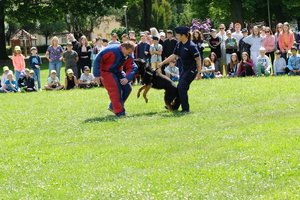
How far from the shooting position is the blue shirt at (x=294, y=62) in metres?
22.0

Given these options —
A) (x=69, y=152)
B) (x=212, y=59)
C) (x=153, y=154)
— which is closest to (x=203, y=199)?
(x=153, y=154)

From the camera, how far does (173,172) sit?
877 cm

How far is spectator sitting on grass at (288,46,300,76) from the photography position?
22.0 meters

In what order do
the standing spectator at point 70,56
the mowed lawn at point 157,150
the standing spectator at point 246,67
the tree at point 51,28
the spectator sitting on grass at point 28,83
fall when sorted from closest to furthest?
the mowed lawn at point 157,150 < the standing spectator at point 246,67 < the spectator sitting on grass at point 28,83 < the standing spectator at point 70,56 < the tree at point 51,28

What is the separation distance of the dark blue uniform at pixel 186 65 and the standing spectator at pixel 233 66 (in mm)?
8621

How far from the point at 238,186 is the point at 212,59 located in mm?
16240

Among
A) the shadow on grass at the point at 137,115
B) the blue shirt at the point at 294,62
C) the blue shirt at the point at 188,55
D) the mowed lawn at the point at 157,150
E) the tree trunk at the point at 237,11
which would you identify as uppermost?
the tree trunk at the point at 237,11

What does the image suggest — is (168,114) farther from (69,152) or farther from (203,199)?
(203,199)

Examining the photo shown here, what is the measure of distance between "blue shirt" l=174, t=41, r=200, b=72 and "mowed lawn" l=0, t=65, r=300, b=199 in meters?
1.01

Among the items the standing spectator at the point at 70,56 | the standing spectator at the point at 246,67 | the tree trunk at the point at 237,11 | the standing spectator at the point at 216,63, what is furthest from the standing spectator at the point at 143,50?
the tree trunk at the point at 237,11

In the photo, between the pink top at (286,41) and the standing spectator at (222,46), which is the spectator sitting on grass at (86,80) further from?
the pink top at (286,41)

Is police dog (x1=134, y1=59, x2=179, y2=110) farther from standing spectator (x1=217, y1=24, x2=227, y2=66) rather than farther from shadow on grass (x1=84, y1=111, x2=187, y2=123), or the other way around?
standing spectator (x1=217, y1=24, x2=227, y2=66)

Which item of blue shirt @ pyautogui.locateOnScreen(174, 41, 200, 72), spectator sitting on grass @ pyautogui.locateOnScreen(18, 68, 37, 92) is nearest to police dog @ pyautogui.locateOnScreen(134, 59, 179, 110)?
blue shirt @ pyautogui.locateOnScreen(174, 41, 200, 72)

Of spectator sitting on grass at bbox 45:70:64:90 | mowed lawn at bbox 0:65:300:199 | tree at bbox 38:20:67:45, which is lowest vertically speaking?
mowed lawn at bbox 0:65:300:199
